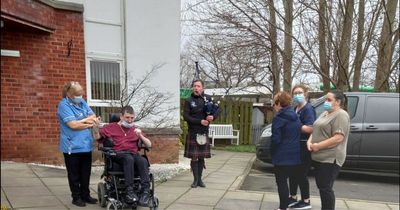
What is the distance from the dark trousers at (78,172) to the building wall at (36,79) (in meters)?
2.81

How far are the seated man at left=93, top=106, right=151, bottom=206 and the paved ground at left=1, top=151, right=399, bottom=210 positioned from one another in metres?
0.63

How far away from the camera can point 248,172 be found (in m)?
9.05

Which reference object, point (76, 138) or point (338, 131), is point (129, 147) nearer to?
point (76, 138)

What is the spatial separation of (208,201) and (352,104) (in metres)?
4.25

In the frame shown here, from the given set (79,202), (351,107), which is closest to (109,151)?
(79,202)

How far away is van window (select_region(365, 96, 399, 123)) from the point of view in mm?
8336

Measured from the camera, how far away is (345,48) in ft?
38.3

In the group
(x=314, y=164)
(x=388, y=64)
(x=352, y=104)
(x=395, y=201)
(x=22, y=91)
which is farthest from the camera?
(x=388, y=64)

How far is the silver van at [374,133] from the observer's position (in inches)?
324

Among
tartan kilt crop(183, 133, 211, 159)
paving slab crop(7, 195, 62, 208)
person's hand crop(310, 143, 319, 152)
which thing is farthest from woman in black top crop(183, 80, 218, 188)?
paving slab crop(7, 195, 62, 208)

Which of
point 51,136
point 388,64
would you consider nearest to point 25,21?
point 51,136

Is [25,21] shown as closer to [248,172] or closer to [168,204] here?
[168,204]

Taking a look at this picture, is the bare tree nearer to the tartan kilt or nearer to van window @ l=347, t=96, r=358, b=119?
the tartan kilt

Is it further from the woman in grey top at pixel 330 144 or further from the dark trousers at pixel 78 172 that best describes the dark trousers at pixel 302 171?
the dark trousers at pixel 78 172
